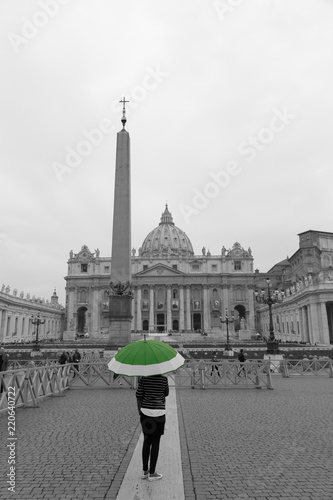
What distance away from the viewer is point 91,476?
5.56 m

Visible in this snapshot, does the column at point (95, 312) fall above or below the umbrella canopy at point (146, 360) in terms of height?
above

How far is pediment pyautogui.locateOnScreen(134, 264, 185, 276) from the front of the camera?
9006 cm

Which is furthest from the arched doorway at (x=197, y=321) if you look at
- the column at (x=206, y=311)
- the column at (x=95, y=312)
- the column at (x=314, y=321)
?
the column at (x=314, y=321)

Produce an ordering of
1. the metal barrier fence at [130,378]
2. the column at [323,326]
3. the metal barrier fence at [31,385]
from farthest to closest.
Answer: the column at [323,326]
the metal barrier fence at [130,378]
the metal barrier fence at [31,385]

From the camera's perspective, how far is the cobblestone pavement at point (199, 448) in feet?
16.8

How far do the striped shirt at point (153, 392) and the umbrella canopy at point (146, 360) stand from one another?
0.87 feet

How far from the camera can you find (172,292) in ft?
296

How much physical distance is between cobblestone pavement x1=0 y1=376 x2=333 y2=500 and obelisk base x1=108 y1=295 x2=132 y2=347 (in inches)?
412

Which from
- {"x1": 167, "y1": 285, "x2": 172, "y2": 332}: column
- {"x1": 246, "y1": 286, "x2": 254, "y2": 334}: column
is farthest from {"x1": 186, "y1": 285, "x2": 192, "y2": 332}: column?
{"x1": 246, "y1": 286, "x2": 254, "y2": 334}: column

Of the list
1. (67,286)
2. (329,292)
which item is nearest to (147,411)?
(329,292)

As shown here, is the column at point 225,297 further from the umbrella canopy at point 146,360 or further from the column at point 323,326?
the umbrella canopy at point 146,360

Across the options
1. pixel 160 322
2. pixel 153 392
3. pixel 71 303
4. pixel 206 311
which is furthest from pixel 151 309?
pixel 153 392

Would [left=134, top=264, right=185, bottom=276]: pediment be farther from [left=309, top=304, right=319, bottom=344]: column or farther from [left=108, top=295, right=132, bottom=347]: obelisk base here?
[left=108, top=295, right=132, bottom=347]: obelisk base

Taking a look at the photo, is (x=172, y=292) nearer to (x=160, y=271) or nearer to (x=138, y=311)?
Answer: (x=160, y=271)
